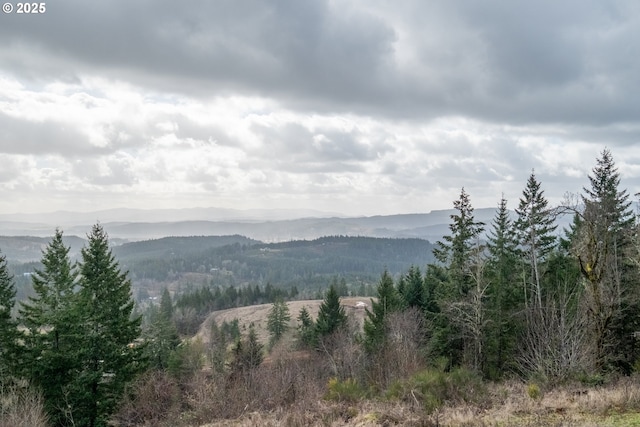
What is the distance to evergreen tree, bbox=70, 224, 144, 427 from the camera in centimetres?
2505

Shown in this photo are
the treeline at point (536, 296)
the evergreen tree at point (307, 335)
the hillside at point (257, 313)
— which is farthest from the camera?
the hillside at point (257, 313)

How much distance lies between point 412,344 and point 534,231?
12.5m

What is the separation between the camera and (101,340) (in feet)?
86.1

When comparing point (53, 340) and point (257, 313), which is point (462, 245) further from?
point (257, 313)

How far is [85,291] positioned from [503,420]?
84.6 ft

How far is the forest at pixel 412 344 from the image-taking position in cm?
1296

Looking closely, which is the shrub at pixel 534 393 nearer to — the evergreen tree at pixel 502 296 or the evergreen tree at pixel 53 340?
the evergreen tree at pixel 502 296

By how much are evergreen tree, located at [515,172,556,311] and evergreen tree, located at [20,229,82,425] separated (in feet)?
99.2

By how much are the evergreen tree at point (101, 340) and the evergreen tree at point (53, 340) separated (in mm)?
595

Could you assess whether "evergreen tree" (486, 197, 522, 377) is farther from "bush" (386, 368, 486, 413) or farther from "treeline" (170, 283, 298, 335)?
"treeline" (170, 283, 298, 335)

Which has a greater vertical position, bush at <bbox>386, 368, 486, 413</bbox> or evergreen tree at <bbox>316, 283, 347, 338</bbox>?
bush at <bbox>386, 368, 486, 413</bbox>

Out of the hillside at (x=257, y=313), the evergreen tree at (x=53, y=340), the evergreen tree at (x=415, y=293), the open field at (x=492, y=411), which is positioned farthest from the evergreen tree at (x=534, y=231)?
the hillside at (x=257, y=313)

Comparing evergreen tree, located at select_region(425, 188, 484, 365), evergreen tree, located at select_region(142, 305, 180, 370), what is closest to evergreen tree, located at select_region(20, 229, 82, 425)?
evergreen tree, located at select_region(142, 305, 180, 370)

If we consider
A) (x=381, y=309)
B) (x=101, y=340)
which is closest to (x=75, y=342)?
(x=101, y=340)
